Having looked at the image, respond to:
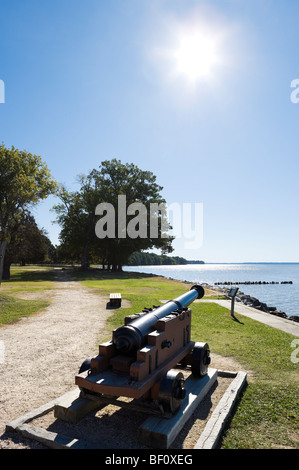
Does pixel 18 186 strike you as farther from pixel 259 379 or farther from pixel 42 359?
pixel 259 379

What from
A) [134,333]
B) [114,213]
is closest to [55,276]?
[114,213]

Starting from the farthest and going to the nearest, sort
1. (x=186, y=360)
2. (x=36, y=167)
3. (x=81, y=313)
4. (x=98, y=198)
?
(x=98, y=198) < (x=36, y=167) < (x=81, y=313) < (x=186, y=360)

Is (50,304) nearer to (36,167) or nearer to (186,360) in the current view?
(186,360)

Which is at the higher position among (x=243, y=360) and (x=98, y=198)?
(x=98, y=198)

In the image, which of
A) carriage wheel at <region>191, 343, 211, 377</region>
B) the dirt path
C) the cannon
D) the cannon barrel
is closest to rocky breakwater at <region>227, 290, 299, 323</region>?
the dirt path

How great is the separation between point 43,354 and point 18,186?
60.4 ft

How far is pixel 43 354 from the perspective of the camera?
23.9ft

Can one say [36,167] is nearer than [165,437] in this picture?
No

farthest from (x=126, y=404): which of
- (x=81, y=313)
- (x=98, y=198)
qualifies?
(x=98, y=198)

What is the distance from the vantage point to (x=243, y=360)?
6.93 meters

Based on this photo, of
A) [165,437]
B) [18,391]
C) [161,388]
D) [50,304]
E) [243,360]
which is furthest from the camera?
[50,304]

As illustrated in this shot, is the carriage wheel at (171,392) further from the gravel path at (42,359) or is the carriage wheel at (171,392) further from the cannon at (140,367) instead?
the gravel path at (42,359)

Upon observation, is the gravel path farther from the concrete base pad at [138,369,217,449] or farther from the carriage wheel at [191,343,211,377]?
the carriage wheel at [191,343,211,377]
